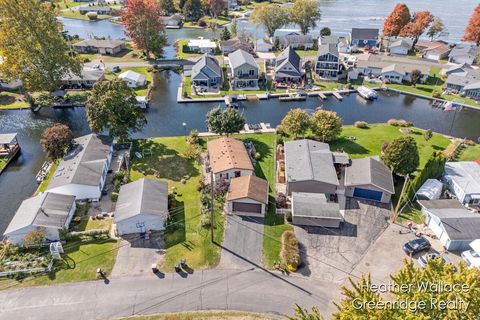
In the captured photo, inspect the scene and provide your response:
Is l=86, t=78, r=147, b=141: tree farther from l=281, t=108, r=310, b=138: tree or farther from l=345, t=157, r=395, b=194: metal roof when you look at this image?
l=345, t=157, r=395, b=194: metal roof

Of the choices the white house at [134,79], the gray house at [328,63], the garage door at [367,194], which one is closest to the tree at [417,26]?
the gray house at [328,63]

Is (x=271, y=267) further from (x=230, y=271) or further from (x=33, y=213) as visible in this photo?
(x=33, y=213)

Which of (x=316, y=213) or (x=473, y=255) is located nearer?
(x=473, y=255)

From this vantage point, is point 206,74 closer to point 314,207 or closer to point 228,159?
point 228,159

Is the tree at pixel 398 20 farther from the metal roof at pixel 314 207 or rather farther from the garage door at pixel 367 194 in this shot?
the metal roof at pixel 314 207

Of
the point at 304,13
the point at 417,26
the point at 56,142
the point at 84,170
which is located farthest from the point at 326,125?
the point at 417,26

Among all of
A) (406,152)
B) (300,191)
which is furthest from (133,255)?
(406,152)
